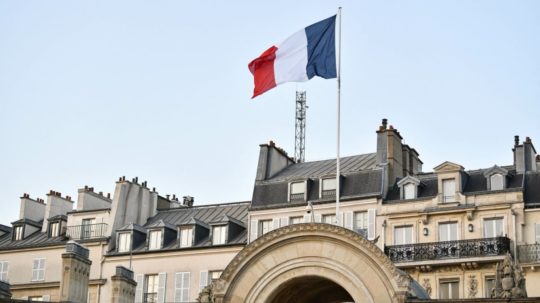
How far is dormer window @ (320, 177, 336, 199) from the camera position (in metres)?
55.4

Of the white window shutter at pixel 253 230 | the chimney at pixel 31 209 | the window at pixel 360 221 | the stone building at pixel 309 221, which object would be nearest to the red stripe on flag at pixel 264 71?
the stone building at pixel 309 221

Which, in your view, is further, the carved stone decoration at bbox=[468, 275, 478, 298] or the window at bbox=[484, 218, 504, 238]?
the window at bbox=[484, 218, 504, 238]

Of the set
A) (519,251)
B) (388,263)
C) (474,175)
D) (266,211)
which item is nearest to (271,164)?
(266,211)

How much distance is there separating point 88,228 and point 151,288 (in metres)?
6.53

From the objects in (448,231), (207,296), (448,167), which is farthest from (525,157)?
(207,296)

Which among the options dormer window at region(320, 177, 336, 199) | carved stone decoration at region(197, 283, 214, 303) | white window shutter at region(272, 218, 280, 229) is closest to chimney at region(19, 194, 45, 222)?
white window shutter at region(272, 218, 280, 229)

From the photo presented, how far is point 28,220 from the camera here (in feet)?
215

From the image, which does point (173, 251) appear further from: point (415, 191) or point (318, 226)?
point (318, 226)

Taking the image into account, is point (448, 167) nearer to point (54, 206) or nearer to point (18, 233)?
point (54, 206)

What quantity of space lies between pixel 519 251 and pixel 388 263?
64.4 ft

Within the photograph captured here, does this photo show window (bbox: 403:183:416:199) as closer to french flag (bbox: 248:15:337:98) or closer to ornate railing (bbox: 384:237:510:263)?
ornate railing (bbox: 384:237:510:263)

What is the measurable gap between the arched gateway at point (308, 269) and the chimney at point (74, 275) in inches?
193

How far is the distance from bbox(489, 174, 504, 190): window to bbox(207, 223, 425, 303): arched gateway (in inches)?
751

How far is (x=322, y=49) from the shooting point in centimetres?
3934
